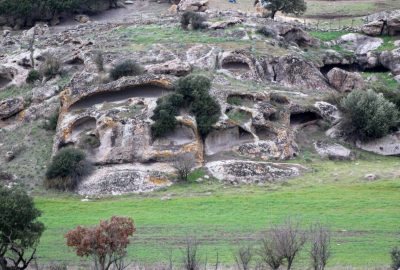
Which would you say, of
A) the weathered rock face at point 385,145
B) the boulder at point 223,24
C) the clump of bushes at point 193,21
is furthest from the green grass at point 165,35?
the weathered rock face at point 385,145

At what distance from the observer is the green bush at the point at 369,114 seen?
59844 millimetres

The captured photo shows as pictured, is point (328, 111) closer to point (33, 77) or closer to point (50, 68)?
point (50, 68)

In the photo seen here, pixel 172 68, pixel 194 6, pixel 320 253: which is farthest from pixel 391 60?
pixel 320 253

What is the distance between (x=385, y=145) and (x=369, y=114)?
2568 mm

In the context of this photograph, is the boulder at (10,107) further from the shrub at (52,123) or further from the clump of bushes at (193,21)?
the clump of bushes at (193,21)

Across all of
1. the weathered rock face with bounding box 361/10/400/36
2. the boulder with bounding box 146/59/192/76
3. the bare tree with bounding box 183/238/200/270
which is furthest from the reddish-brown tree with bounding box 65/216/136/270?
the weathered rock face with bounding box 361/10/400/36

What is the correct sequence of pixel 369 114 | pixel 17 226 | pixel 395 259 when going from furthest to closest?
pixel 369 114 < pixel 17 226 < pixel 395 259

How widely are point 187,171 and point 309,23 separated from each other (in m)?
43.2

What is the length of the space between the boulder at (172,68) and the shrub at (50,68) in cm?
855

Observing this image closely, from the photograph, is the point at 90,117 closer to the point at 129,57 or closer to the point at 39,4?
the point at 129,57

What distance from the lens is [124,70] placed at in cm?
6525

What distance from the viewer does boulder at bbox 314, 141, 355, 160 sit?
192 feet

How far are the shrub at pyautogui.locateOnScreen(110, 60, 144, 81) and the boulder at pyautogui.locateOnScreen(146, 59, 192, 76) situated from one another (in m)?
1.86

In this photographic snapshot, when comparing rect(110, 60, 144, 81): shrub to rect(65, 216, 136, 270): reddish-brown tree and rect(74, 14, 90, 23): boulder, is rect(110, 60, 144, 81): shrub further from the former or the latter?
rect(65, 216, 136, 270): reddish-brown tree
